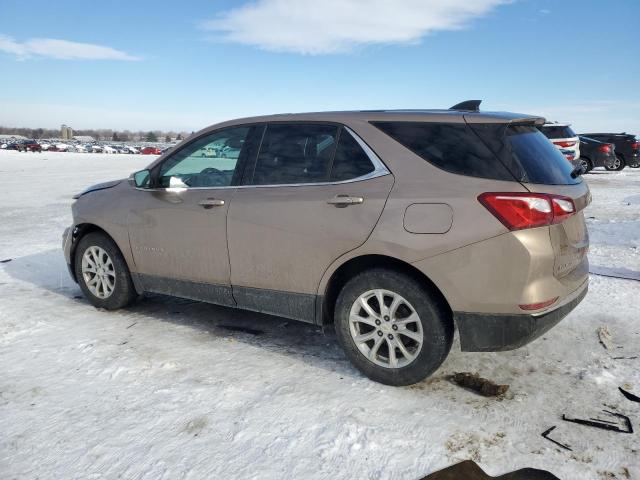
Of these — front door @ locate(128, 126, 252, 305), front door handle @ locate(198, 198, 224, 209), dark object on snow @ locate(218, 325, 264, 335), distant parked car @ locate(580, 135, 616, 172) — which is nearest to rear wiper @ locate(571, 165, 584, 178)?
front door @ locate(128, 126, 252, 305)

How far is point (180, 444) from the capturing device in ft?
8.88

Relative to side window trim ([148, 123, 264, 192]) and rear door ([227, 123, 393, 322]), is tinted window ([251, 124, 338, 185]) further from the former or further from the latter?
side window trim ([148, 123, 264, 192])

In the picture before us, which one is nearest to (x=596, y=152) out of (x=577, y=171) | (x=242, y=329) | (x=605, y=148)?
(x=605, y=148)

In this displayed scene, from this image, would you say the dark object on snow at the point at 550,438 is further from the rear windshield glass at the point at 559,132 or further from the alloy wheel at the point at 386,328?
the rear windshield glass at the point at 559,132

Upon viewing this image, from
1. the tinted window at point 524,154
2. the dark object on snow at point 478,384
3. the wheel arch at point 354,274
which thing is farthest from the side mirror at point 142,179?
the dark object on snow at point 478,384

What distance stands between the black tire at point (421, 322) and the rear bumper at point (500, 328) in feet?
0.37

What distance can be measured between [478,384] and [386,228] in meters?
1.20

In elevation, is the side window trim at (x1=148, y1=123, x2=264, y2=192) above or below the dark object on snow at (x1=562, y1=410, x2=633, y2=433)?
above

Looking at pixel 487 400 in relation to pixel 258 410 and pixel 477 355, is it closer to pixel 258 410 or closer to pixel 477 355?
pixel 477 355

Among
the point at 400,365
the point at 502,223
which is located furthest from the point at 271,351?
the point at 502,223

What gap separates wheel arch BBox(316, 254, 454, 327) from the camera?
319 cm

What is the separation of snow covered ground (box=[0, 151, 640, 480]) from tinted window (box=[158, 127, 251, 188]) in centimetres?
126

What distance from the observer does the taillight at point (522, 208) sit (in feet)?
9.46

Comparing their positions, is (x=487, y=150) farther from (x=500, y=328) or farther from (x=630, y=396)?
(x=630, y=396)
